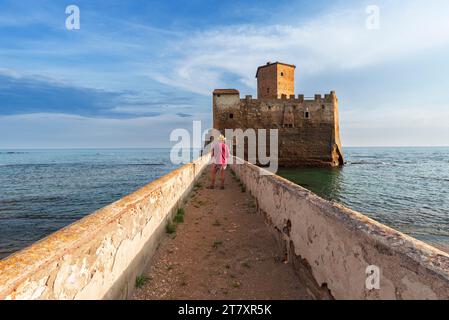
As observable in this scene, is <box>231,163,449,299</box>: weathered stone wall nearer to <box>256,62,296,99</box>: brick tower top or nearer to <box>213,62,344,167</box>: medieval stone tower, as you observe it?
<box>213,62,344,167</box>: medieval stone tower

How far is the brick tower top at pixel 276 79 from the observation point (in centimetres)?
3772

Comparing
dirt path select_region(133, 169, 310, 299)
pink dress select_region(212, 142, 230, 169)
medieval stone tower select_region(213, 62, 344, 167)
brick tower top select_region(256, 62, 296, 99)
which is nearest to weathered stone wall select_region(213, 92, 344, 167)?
medieval stone tower select_region(213, 62, 344, 167)

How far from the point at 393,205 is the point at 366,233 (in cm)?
1569

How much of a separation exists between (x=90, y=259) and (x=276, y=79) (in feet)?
127

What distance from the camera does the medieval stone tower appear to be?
114ft

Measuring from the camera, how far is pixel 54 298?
69.2 inches

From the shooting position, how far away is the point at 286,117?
114 ft

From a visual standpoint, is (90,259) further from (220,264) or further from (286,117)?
(286,117)

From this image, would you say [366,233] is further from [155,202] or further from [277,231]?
[155,202]

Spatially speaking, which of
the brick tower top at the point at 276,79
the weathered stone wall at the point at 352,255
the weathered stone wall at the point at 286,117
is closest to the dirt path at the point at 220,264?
the weathered stone wall at the point at 352,255

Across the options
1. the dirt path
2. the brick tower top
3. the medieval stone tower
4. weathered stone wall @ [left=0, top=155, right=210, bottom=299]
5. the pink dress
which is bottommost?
the dirt path

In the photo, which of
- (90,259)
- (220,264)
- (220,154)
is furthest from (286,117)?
(90,259)

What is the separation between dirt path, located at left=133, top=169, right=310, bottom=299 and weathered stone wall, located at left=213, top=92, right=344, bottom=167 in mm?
28996
